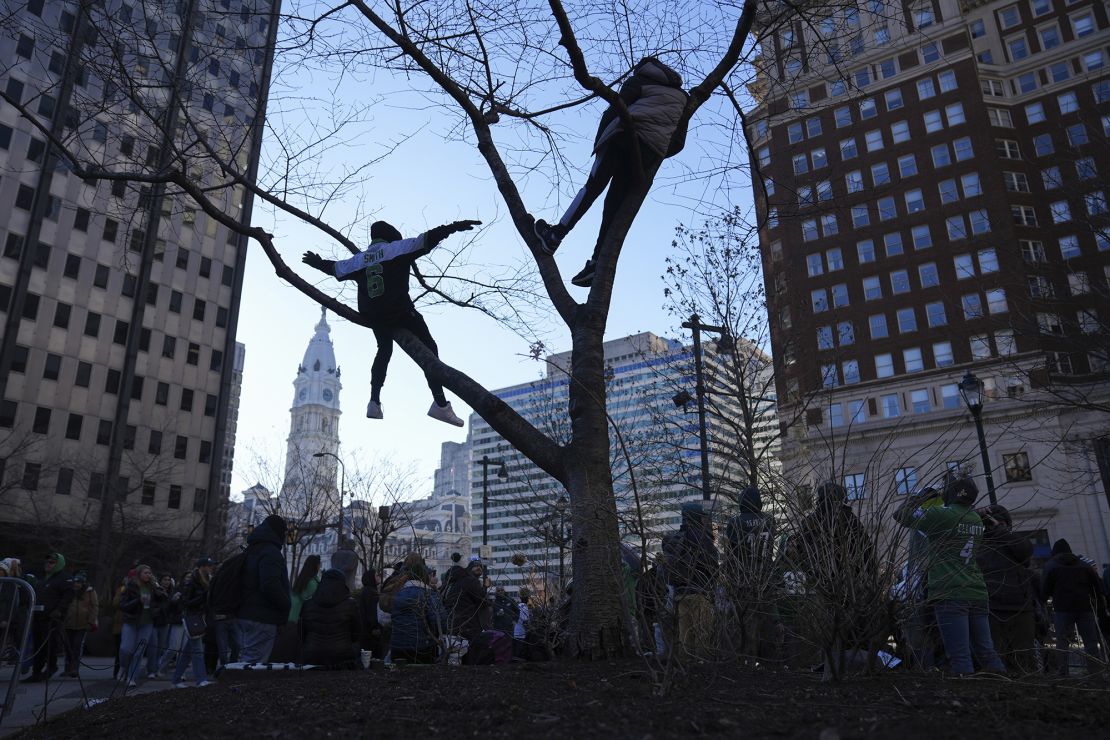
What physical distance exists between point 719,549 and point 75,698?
7.31 m

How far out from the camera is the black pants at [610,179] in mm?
5707

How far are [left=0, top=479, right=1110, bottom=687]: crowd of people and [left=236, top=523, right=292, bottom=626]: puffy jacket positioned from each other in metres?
0.02

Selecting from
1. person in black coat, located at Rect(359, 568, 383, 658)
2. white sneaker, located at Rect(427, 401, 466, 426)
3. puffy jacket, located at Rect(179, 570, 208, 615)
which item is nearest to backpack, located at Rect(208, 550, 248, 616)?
person in black coat, located at Rect(359, 568, 383, 658)

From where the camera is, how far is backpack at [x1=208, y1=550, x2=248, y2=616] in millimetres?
8094

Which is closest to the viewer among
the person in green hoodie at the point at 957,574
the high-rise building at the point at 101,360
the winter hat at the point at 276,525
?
the person in green hoodie at the point at 957,574

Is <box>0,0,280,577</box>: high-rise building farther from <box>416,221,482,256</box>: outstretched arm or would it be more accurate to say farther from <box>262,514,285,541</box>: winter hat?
<box>416,221,482,256</box>: outstretched arm

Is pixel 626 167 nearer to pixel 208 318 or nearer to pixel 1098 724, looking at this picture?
pixel 1098 724

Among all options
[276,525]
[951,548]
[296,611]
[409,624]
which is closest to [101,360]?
[296,611]

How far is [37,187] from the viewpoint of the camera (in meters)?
38.8

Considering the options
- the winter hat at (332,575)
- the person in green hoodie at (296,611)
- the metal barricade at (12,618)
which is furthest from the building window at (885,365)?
the metal barricade at (12,618)

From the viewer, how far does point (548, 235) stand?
5.92 m

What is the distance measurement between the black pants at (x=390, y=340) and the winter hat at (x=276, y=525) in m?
1.98

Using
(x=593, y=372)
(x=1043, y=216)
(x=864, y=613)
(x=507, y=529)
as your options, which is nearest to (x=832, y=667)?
(x=864, y=613)

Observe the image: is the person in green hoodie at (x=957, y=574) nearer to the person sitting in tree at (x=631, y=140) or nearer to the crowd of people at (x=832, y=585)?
the crowd of people at (x=832, y=585)
